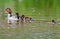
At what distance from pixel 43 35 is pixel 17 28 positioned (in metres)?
1.78

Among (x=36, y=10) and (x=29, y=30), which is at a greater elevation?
(x=36, y=10)

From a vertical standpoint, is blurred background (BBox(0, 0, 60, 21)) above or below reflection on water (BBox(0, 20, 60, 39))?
above

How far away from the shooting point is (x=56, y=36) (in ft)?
43.1

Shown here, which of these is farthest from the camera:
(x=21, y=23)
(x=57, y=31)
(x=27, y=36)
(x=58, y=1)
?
(x=58, y=1)

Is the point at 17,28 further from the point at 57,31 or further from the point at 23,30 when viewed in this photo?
the point at 57,31

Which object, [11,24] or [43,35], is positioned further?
[11,24]

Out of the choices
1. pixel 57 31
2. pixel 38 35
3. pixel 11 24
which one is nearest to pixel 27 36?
pixel 38 35

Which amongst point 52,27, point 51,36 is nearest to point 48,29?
point 52,27

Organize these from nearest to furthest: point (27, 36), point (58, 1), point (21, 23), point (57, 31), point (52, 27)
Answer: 1. point (27, 36)
2. point (57, 31)
3. point (52, 27)
4. point (21, 23)
5. point (58, 1)

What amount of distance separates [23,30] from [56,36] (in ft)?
5.66

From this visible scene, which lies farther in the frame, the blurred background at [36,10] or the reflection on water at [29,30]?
the blurred background at [36,10]

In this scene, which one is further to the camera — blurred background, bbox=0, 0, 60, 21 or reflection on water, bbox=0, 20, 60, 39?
blurred background, bbox=0, 0, 60, 21

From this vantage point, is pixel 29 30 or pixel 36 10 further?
pixel 36 10

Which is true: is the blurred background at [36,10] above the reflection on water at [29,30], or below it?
above
